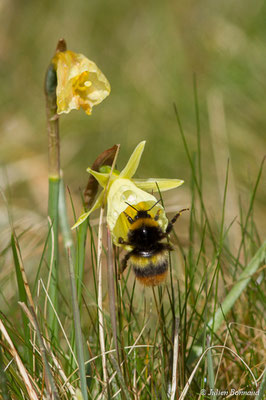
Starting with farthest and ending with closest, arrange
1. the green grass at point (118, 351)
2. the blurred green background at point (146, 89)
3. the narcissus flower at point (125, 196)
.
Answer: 1. the blurred green background at point (146, 89)
2. the narcissus flower at point (125, 196)
3. the green grass at point (118, 351)

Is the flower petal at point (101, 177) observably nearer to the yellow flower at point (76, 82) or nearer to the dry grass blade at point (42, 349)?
the yellow flower at point (76, 82)

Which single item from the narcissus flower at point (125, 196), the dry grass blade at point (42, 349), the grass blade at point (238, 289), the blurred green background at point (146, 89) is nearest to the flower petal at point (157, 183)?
the narcissus flower at point (125, 196)

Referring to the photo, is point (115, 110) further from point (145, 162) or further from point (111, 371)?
point (111, 371)

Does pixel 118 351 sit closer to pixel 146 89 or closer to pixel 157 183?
pixel 157 183

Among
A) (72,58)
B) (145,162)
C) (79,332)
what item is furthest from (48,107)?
(145,162)

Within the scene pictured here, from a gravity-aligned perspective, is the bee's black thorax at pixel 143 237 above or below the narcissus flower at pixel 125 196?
below

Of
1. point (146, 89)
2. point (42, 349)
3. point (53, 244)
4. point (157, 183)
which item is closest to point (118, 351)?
point (42, 349)
